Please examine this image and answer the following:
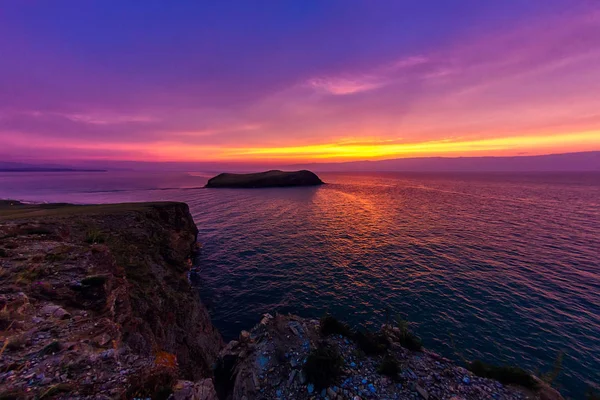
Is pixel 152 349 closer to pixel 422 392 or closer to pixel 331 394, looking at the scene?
pixel 331 394

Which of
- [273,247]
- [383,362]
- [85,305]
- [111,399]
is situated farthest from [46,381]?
[273,247]

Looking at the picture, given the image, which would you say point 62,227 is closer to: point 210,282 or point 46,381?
point 210,282

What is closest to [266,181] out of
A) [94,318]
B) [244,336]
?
[244,336]

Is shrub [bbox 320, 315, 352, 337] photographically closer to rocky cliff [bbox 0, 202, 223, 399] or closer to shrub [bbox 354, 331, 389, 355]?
shrub [bbox 354, 331, 389, 355]

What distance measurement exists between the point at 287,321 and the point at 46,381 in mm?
11638

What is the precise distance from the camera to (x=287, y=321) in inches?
623

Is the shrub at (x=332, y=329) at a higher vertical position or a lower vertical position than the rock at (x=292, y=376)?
higher

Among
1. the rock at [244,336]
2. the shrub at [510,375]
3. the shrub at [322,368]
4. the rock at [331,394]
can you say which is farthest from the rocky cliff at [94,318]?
the shrub at [510,375]

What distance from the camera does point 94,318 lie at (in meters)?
11.1

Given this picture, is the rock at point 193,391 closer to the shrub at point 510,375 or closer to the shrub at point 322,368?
the shrub at point 322,368

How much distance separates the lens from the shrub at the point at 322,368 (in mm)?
11492

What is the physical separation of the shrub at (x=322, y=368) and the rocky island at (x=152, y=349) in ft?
0.17

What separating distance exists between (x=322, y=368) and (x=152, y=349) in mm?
9443

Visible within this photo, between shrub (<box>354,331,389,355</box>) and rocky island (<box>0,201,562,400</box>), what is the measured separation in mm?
65
